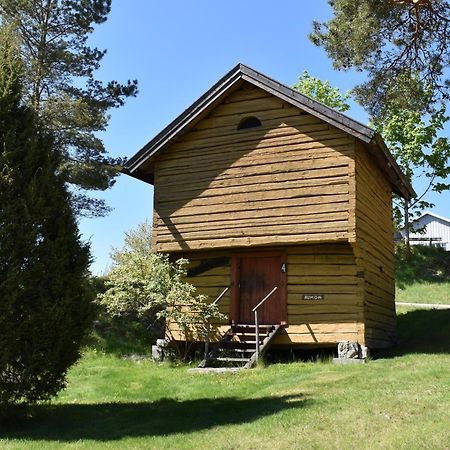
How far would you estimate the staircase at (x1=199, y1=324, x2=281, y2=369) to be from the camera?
1516cm

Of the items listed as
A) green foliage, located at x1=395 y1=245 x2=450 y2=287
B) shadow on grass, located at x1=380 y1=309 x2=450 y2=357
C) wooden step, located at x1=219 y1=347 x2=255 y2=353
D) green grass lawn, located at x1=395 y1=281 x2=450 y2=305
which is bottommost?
wooden step, located at x1=219 y1=347 x2=255 y2=353

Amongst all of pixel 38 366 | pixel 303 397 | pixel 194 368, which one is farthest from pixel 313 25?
pixel 38 366

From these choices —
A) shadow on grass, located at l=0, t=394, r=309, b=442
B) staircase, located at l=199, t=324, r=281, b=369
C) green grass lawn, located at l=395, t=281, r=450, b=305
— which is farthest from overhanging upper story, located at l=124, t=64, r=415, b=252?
green grass lawn, located at l=395, t=281, r=450, b=305

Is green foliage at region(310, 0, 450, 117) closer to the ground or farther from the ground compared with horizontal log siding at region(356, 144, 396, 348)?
farther from the ground

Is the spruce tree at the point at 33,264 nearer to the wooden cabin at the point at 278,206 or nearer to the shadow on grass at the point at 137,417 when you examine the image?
the shadow on grass at the point at 137,417

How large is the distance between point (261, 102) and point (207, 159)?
2.33m

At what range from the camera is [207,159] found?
17641 millimetres

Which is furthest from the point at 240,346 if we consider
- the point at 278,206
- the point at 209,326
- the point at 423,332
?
the point at 423,332

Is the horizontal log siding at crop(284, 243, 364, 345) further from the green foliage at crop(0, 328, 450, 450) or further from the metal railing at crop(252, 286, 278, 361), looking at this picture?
the green foliage at crop(0, 328, 450, 450)

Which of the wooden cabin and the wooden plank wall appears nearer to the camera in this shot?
the wooden plank wall

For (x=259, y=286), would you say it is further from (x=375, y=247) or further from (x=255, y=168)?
(x=375, y=247)

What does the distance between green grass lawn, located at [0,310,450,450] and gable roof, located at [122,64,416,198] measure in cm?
568

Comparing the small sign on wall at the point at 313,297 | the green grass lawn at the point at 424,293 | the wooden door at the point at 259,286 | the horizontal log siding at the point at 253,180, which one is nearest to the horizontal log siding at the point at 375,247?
the horizontal log siding at the point at 253,180

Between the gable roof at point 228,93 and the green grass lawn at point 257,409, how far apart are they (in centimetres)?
568
